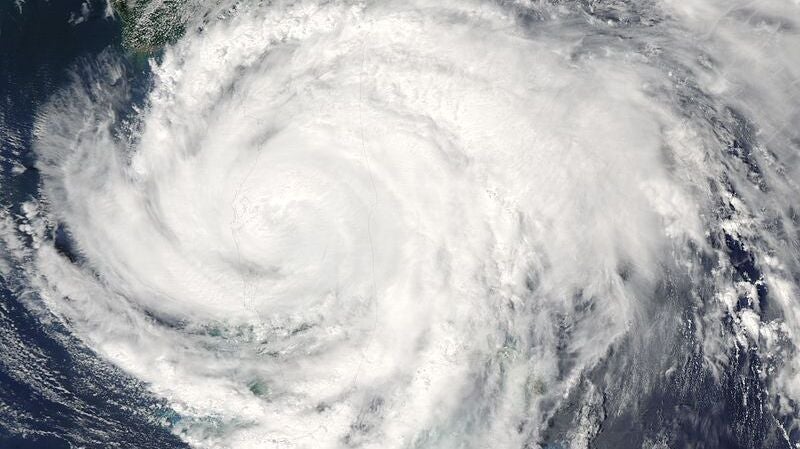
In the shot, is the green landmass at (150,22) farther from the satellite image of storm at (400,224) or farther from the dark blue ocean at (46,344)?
the dark blue ocean at (46,344)

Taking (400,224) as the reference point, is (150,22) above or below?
above

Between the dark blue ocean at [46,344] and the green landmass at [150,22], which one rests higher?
the green landmass at [150,22]

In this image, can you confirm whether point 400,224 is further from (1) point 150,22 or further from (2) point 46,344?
(2) point 46,344

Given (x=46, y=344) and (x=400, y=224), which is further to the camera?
(x=46, y=344)

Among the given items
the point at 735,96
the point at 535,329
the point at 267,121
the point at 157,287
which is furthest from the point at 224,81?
the point at 735,96

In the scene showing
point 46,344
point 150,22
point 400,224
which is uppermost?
point 150,22

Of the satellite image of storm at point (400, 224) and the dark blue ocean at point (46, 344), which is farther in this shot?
the dark blue ocean at point (46, 344)

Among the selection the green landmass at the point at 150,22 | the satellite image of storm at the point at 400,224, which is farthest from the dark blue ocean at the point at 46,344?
the green landmass at the point at 150,22

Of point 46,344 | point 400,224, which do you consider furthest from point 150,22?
point 46,344

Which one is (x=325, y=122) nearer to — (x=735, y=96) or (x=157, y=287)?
(x=157, y=287)
